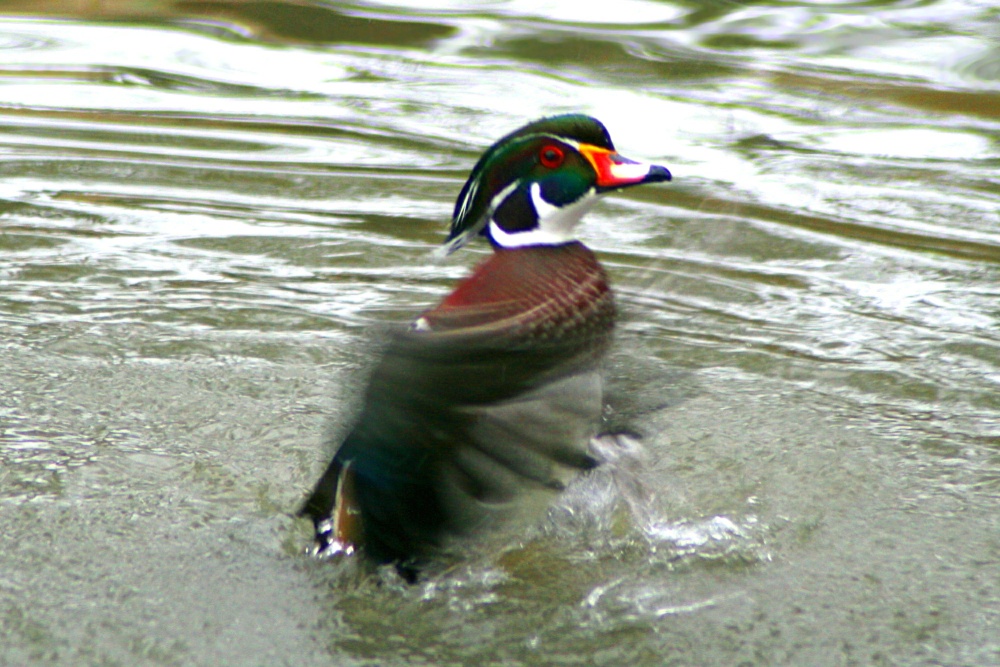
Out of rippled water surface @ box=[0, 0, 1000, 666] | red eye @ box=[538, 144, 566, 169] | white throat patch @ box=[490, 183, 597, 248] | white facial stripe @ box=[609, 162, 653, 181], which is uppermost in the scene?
red eye @ box=[538, 144, 566, 169]

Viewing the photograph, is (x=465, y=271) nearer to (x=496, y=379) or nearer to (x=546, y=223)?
(x=546, y=223)

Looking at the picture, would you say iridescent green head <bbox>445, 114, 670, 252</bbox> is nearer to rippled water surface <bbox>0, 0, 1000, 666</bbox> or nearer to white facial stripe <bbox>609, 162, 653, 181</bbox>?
white facial stripe <bbox>609, 162, 653, 181</bbox>

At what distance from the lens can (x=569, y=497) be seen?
2.90m

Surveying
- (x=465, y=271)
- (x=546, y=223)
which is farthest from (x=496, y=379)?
(x=465, y=271)

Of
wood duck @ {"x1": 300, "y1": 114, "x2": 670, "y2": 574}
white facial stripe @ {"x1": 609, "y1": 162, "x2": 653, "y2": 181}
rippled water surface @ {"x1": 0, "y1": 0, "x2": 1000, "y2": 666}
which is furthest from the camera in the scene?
white facial stripe @ {"x1": 609, "y1": 162, "x2": 653, "y2": 181}

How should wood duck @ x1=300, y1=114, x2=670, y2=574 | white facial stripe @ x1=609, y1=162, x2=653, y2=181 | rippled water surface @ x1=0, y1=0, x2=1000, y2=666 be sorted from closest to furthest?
wood duck @ x1=300, y1=114, x2=670, y2=574 → rippled water surface @ x1=0, y1=0, x2=1000, y2=666 → white facial stripe @ x1=609, y1=162, x2=653, y2=181

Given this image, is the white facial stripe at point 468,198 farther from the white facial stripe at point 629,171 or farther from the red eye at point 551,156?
the white facial stripe at point 629,171

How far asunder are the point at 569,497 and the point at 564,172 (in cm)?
74

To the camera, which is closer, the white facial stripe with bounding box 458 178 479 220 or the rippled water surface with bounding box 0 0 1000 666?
the rippled water surface with bounding box 0 0 1000 666

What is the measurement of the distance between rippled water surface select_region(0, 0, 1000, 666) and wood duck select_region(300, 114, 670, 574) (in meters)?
0.10

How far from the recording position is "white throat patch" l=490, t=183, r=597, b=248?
281 centimetres

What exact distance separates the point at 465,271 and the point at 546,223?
1.76 metres

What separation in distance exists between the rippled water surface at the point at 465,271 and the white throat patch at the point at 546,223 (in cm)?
24

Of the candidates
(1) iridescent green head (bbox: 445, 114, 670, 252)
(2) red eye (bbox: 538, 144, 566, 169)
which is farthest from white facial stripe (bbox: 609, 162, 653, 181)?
Result: (2) red eye (bbox: 538, 144, 566, 169)
